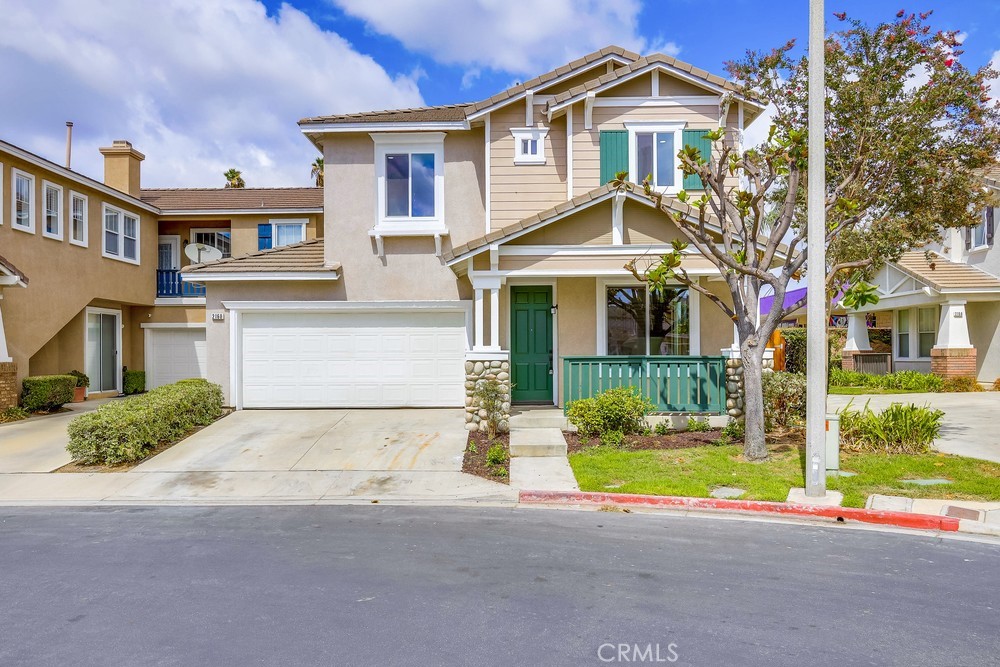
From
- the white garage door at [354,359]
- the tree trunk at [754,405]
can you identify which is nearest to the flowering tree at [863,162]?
the tree trunk at [754,405]

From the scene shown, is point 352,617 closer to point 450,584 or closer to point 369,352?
point 450,584

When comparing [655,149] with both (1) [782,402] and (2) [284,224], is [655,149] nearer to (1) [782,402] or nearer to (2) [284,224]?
(1) [782,402]

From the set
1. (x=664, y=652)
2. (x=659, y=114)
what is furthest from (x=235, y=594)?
(x=659, y=114)

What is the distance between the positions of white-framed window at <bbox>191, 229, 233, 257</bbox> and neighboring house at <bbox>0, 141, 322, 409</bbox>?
0.13ft

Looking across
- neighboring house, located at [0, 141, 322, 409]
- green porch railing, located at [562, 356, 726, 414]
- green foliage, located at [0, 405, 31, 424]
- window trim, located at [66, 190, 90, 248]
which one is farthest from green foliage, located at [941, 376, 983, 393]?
Answer: window trim, located at [66, 190, 90, 248]

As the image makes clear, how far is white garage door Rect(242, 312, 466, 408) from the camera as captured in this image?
49.1ft

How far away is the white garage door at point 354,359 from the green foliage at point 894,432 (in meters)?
7.71

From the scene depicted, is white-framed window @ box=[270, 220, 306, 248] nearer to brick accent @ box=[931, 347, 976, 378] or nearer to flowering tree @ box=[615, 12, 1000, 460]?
flowering tree @ box=[615, 12, 1000, 460]

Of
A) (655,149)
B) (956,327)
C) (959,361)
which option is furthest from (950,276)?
(655,149)

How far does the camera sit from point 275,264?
598 inches

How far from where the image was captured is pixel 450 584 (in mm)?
5410

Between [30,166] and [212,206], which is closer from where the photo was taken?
[30,166]

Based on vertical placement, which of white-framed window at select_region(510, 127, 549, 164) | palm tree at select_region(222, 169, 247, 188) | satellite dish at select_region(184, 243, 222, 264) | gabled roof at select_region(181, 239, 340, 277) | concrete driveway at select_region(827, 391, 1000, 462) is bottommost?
concrete driveway at select_region(827, 391, 1000, 462)

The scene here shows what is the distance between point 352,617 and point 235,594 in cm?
109
